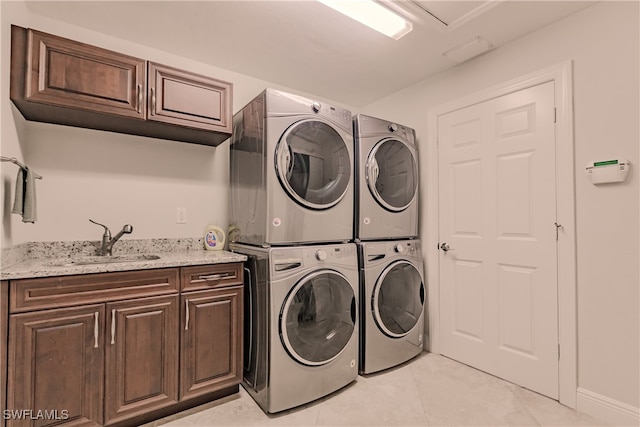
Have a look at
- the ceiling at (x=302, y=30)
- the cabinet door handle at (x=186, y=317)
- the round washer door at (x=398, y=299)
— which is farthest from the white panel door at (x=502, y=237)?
the cabinet door handle at (x=186, y=317)

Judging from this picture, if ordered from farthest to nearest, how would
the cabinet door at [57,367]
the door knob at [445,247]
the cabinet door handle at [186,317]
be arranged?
the door knob at [445,247]
the cabinet door handle at [186,317]
the cabinet door at [57,367]

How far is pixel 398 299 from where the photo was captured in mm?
2445

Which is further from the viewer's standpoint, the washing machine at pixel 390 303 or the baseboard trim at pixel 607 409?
the washing machine at pixel 390 303

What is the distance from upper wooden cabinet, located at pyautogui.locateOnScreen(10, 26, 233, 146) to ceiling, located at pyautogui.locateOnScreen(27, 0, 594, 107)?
337 millimetres

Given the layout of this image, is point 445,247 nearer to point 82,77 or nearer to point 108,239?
point 108,239

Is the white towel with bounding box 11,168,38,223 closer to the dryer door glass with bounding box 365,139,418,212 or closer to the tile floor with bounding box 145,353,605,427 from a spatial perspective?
the tile floor with bounding box 145,353,605,427

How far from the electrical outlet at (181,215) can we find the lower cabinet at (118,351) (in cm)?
73

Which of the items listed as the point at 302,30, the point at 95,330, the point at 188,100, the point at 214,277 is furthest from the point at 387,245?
the point at 95,330

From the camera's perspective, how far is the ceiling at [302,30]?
186cm

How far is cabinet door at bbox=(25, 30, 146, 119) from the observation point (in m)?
1.62

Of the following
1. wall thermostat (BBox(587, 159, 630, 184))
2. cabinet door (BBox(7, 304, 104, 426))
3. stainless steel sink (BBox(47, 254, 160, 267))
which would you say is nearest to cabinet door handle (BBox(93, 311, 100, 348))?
cabinet door (BBox(7, 304, 104, 426))

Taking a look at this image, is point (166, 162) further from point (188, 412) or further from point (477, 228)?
point (477, 228)

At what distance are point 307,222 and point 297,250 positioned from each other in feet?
0.65

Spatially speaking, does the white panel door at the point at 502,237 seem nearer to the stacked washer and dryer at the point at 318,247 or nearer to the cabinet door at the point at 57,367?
the stacked washer and dryer at the point at 318,247
